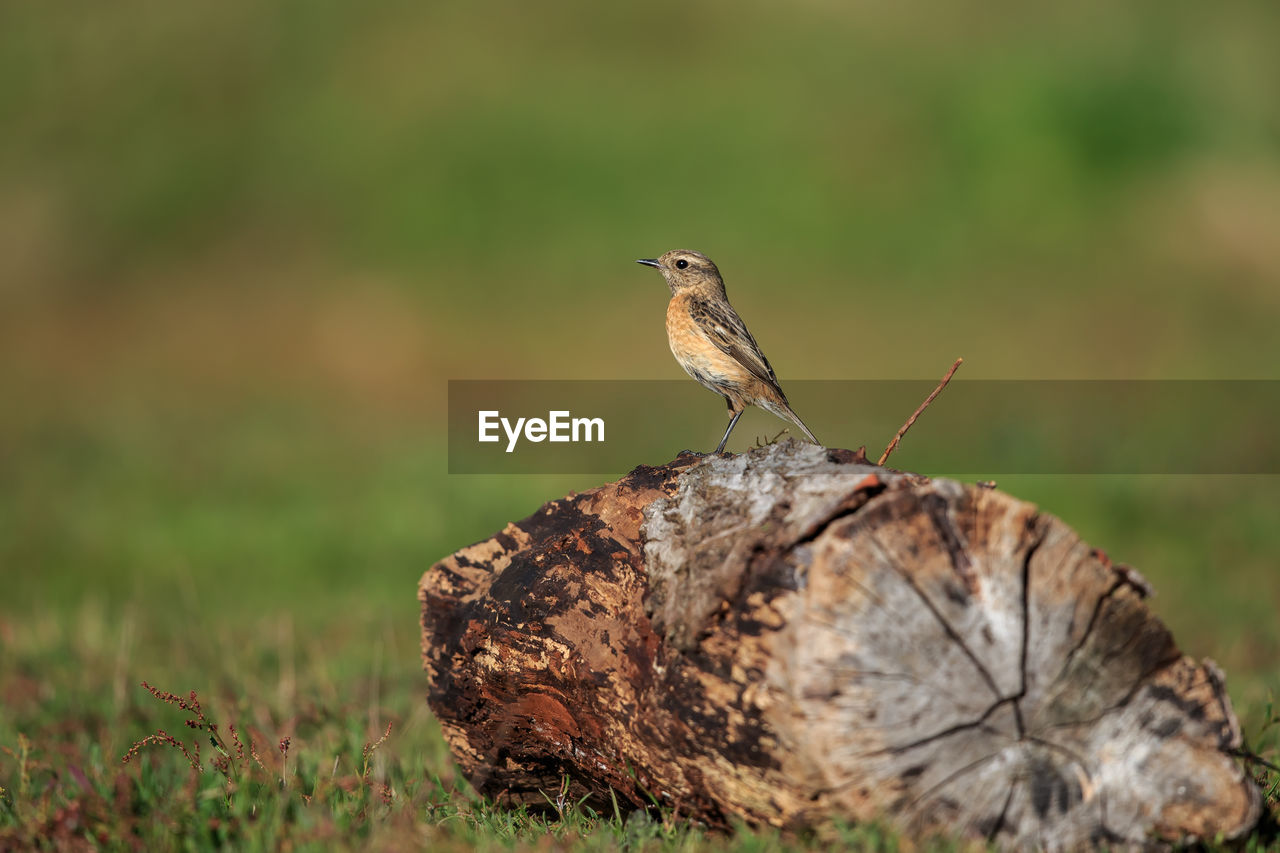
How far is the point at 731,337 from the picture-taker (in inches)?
184

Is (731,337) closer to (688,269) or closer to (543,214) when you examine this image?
(688,269)

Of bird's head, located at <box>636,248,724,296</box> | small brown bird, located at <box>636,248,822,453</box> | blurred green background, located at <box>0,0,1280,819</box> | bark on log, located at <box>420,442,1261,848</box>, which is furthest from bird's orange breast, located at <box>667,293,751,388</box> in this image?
blurred green background, located at <box>0,0,1280,819</box>

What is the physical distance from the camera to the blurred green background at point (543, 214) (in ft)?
49.6

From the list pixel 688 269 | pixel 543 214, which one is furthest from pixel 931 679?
pixel 543 214

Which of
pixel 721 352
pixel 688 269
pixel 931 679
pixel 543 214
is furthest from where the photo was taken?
pixel 543 214

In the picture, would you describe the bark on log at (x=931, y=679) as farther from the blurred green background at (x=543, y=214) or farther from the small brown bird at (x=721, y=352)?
the blurred green background at (x=543, y=214)

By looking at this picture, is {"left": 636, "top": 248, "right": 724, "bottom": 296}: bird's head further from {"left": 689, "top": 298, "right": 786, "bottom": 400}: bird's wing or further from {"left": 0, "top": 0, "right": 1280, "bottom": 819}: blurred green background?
{"left": 0, "top": 0, "right": 1280, "bottom": 819}: blurred green background

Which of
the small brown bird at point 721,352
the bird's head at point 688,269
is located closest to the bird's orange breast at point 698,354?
the small brown bird at point 721,352

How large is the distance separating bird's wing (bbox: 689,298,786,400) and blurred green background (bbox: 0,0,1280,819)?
719 centimetres

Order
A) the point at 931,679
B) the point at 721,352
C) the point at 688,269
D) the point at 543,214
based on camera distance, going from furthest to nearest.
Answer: the point at 543,214, the point at 688,269, the point at 721,352, the point at 931,679

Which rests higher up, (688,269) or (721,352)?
(688,269)

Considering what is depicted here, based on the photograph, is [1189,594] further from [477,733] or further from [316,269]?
[316,269]

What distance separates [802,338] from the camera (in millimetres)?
15258

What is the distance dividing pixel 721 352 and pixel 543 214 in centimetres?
1394
